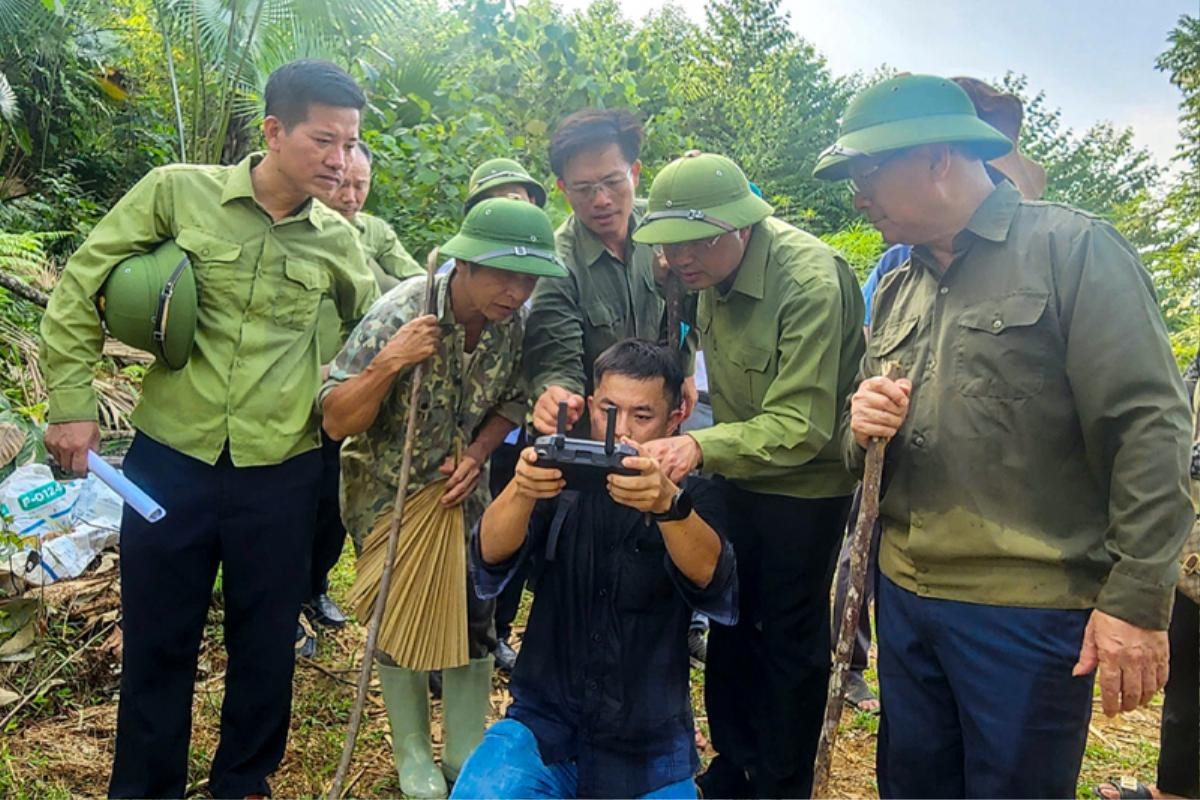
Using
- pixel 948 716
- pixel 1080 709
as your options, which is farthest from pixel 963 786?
pixel 1080 709

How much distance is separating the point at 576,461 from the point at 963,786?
1214mm

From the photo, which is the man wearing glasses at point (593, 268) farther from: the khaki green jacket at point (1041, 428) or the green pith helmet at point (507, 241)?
the khaki green jacket at point (1041, 428)

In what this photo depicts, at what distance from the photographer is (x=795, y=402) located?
2.51m

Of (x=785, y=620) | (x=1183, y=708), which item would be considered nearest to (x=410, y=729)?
(x=785, y=620)

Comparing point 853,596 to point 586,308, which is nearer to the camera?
point 853,596

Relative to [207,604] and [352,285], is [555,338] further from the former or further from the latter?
[207,604]

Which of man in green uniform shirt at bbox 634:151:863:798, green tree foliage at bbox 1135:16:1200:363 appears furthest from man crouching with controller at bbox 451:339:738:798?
green tree foliage at bbox 1135:16:1200:363

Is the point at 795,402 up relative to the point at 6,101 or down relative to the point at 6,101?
down

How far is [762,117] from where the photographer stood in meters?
21.9

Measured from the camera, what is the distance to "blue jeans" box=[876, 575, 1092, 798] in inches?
72.7

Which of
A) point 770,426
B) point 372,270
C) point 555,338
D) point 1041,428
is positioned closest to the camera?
point 1041,428

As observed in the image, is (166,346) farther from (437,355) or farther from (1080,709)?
(1080,709)

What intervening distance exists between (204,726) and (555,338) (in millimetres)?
2041

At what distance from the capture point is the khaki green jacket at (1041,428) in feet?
5.58
